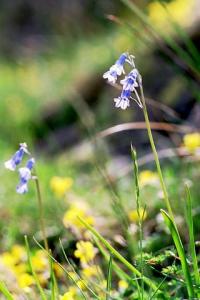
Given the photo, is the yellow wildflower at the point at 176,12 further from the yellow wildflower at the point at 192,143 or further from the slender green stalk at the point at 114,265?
the slender green stalk at the point at 114,265

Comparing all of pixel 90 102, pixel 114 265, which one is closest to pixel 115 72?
pixel 114 265

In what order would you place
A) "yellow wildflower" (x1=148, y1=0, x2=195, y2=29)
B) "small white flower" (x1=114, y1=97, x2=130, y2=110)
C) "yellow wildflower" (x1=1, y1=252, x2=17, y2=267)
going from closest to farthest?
"small white flower" (x1=114, y1=97, x2=130, y2=110) < "yellow wildflower" (x1=1, y1=252, x2=17, y2=267) < "yellow wildflower" (x1=148, y1=0, x2=195, y2=29)

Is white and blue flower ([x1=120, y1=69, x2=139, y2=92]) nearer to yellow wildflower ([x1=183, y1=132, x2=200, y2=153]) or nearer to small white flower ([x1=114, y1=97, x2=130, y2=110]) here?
small white flower ([x1=114, y1=97, x2=130, y2=110])

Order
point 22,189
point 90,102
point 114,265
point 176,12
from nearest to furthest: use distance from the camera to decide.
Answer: point 22,189 → point 114,265 → point 176,12 → point 90,102

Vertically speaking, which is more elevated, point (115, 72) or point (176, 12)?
point (176, 12)

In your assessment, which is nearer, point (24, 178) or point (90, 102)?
point (24, 178)

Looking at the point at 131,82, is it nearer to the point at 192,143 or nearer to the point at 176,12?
the point at 192,143

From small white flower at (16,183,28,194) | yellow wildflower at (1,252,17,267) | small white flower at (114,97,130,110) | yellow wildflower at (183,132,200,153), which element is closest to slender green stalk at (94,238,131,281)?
small white flower at (16,183,28,194)

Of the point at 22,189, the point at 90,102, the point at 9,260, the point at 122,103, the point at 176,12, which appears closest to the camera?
the point at 122,103

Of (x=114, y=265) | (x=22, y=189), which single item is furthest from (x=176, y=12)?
(x=22, y=189)

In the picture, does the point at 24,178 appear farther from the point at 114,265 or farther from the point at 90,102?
the point at 90,102

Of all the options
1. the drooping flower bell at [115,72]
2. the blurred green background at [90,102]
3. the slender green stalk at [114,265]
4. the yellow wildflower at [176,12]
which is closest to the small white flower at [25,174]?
the slender green stalk at [114,265]

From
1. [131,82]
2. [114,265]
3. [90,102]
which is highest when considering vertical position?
[90,102]

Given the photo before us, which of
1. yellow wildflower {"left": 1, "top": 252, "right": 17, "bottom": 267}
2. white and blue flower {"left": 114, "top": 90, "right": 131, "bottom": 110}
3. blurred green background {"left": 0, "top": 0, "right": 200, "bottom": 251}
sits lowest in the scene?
yellow wildflower {"left": 1, "top": 252, "right": 17, "bottom": 267}
